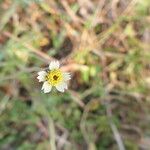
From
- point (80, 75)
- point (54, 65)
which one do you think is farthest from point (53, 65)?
point (80, 75)

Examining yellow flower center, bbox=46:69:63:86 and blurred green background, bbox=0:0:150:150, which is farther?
blurred green background, bbox=0:0:150:150

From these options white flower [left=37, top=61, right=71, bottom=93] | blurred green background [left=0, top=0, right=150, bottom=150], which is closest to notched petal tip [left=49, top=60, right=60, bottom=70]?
white flower [left=37, top=61, right=71, bottom=93]

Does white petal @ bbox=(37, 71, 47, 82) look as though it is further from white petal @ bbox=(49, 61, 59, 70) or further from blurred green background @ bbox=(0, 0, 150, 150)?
blurred green background @ bbox=(0, 0, 150, 150)

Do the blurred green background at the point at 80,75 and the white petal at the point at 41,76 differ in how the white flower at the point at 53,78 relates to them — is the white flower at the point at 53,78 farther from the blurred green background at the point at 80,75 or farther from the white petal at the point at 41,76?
the blurred green background at the point at 80,75

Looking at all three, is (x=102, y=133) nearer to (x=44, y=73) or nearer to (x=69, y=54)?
(x=69, y=54)

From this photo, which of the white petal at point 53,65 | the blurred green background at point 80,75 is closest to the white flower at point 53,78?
the white petal at point 53,65

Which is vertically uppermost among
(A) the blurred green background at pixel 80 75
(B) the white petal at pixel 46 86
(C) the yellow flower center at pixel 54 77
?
(A) the blurred green background at pixel 80 75

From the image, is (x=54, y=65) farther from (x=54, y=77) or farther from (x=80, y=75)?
(x=80, y=75)
